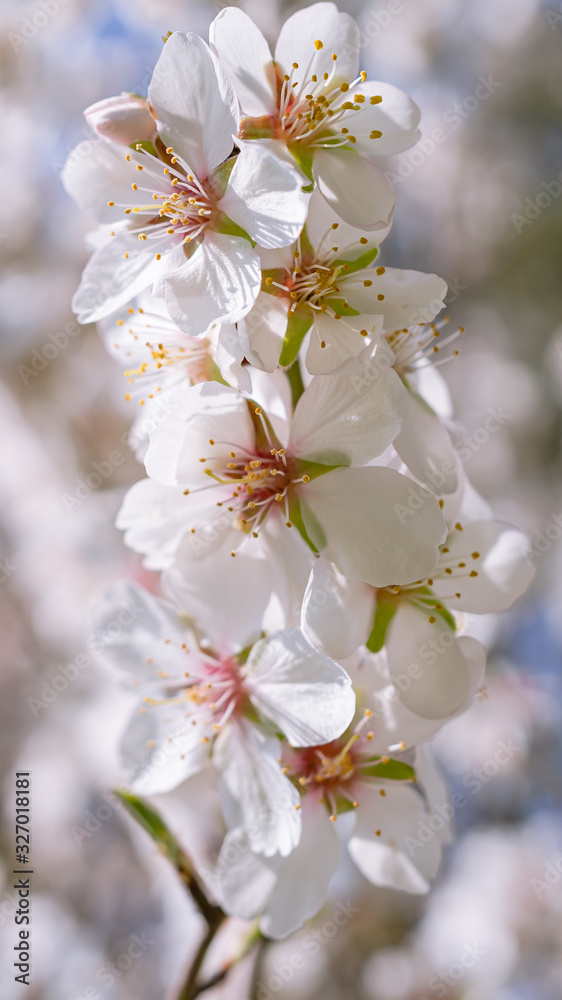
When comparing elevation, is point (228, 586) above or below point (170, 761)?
above

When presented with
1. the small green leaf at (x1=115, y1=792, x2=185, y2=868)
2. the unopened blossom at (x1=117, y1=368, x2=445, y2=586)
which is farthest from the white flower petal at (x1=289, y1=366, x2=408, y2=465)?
the small green leaf at (x1=115, y1=792, x2=185, y2=868)

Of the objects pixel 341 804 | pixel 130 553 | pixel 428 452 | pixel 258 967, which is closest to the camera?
pixel 428 452

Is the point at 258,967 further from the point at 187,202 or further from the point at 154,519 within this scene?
the point at 187,202

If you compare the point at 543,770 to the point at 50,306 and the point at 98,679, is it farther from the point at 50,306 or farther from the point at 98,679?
the point at 50,306

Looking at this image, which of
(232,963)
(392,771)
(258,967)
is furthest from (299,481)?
(258,967)

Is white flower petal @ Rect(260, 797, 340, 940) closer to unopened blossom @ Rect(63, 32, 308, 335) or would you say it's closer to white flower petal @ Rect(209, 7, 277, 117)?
unopened blossom @ Rect(63, 32, 308, 335)

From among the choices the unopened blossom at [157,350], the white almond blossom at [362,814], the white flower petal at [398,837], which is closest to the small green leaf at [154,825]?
the white almond blossom at [362,814]

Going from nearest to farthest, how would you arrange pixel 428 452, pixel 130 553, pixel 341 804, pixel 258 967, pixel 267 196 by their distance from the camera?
pixel 267 196, pixel 428 452, pixel 341 804, pixel 258 967, pixel 130 553

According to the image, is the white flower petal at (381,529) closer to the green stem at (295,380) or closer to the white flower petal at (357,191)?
the green stem at (295,380)
